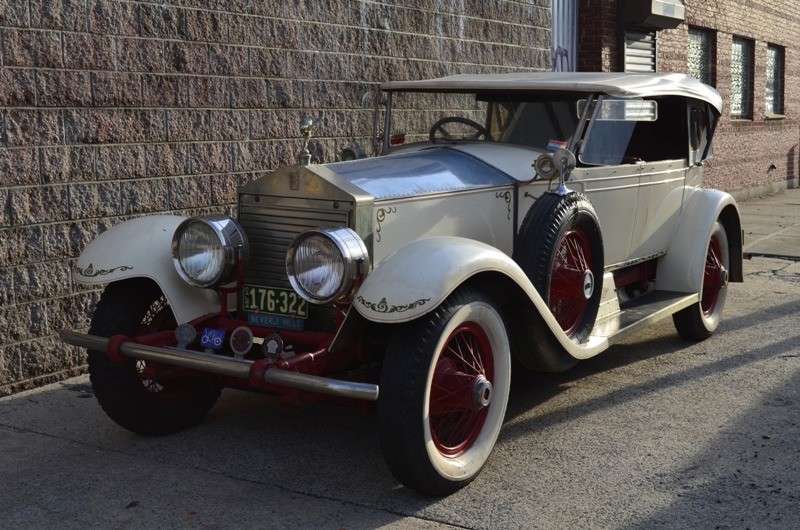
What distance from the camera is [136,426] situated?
4.46 meters

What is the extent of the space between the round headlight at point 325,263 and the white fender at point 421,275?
12 cm

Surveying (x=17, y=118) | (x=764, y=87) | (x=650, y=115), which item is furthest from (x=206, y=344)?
(x=764, y=87)

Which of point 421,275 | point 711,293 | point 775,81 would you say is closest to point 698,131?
point 711,293

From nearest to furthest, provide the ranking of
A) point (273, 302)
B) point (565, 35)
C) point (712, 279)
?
point (273, 302) < point (712, 279) < point (565, 35)

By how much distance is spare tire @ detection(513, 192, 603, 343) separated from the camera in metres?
4.50

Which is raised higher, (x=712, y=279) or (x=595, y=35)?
(x=595, y=35)

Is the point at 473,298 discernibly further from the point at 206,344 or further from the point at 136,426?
the point at 136,426

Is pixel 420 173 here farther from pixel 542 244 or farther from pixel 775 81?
pixel 775 81

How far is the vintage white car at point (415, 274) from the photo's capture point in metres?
3.74

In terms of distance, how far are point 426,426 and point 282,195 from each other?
4.23ft

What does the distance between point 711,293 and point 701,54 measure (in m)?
8.73

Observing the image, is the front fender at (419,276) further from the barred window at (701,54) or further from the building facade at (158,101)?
the barred window at (701,54)

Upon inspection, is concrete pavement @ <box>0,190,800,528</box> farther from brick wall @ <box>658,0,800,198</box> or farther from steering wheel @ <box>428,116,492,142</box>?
brick wall @ <box>658,0,800,198</box>

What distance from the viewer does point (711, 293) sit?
6441mm
